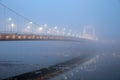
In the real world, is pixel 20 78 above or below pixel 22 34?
below

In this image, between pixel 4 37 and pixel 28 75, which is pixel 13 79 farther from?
pixel 4 37

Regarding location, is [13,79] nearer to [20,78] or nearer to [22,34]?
[20,78]

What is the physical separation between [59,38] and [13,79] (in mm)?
25999

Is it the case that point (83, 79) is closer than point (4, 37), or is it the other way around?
point (83, 79)

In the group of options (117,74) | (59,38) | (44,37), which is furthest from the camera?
(59,38)

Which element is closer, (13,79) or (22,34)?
(13,79)

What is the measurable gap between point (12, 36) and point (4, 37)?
6.19ft

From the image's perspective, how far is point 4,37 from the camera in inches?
1304

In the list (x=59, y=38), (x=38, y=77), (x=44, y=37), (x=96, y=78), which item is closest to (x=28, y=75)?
(x=38, y=77)

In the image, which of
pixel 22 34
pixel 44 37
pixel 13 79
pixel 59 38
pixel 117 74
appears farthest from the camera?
pixel 59 38

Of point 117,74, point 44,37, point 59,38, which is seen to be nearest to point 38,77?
point 117,74

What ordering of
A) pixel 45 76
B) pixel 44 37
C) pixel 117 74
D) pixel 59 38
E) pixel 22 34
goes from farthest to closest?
pixel 59 38
pixel 44 37
pixel 22 34
pixel 117 74
pixel 45 76

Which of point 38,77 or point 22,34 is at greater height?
point 22,34

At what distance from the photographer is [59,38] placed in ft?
178
